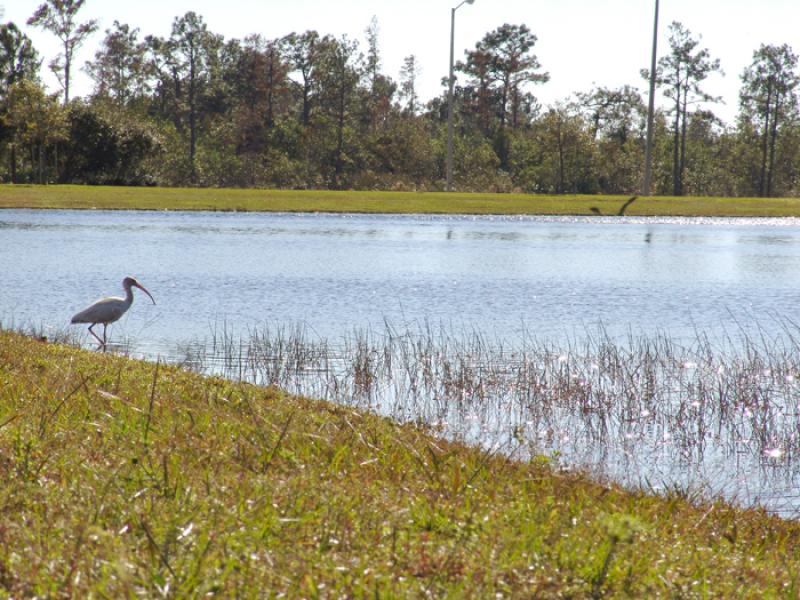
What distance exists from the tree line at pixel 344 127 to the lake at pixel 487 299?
89.6 feet

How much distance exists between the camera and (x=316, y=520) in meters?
5.00

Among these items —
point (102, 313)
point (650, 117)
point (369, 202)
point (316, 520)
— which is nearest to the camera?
point (316, 520)

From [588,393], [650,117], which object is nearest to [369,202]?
[650,117]

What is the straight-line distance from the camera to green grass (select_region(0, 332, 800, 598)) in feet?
14.1

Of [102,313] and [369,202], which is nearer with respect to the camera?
[102,313]

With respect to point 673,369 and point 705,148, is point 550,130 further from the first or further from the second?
point 673,369

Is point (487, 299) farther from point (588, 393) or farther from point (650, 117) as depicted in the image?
point (650, 117)

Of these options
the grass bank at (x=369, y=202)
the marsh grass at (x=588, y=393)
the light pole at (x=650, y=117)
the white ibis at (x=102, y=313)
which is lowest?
the marsh grass at (x=588, y=393)

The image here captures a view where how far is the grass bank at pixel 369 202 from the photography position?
159ft

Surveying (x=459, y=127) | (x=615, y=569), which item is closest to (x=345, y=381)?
(x=615, y=569)

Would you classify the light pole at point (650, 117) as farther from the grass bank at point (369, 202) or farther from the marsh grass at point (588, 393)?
the marsh grass at point (588, 393)

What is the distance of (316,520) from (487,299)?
15.2 m

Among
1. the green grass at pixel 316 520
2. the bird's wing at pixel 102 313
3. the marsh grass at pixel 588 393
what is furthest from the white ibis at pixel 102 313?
the green grass at pixel 316 520

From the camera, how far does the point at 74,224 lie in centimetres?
3775
